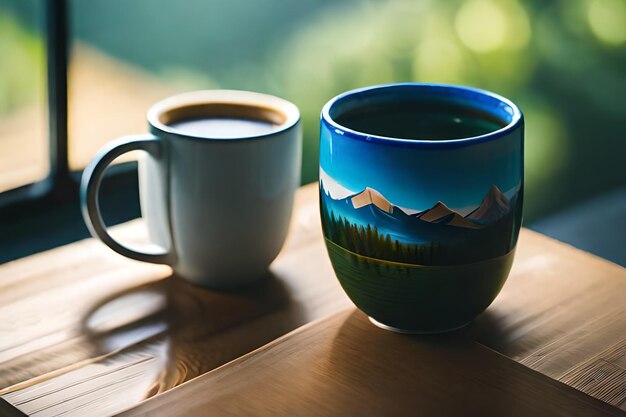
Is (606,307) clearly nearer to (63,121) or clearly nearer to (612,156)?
(612,156)

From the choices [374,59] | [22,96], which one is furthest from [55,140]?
[374,59]

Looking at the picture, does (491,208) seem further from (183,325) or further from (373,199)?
(183,325)

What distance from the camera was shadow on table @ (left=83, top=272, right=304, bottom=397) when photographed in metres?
0.55

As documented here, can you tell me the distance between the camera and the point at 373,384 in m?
0.52

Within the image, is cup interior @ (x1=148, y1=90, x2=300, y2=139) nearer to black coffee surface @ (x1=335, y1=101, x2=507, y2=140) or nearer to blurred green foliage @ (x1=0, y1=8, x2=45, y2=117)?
black coffee surface @ (x1=335, y1=101, x2=507, y2=140)

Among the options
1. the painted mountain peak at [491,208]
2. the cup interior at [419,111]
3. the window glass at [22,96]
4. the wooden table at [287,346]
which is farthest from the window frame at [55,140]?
the painted mountain peak at [491,208]

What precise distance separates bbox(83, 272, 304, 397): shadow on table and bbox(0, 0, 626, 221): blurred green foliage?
86 centimetres

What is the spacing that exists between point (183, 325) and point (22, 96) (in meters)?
0.96

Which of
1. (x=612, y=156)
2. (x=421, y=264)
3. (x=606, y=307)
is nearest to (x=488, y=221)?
(x=421, y=264)

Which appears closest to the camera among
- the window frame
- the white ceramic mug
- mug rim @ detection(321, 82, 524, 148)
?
mug rim @ detection(321, 82, 524, 148)

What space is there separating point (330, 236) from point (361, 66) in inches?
42.8

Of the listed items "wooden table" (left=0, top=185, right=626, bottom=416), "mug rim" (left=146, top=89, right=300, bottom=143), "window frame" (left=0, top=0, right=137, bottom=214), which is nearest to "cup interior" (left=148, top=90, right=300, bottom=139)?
"mug rim" (left=146, top=89, right=300, bottom=143)

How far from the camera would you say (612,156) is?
1.33m

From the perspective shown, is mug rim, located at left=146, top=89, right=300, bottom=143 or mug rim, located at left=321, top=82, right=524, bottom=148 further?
mug rim, located at left=146, top=89, right=300, bottom=143
